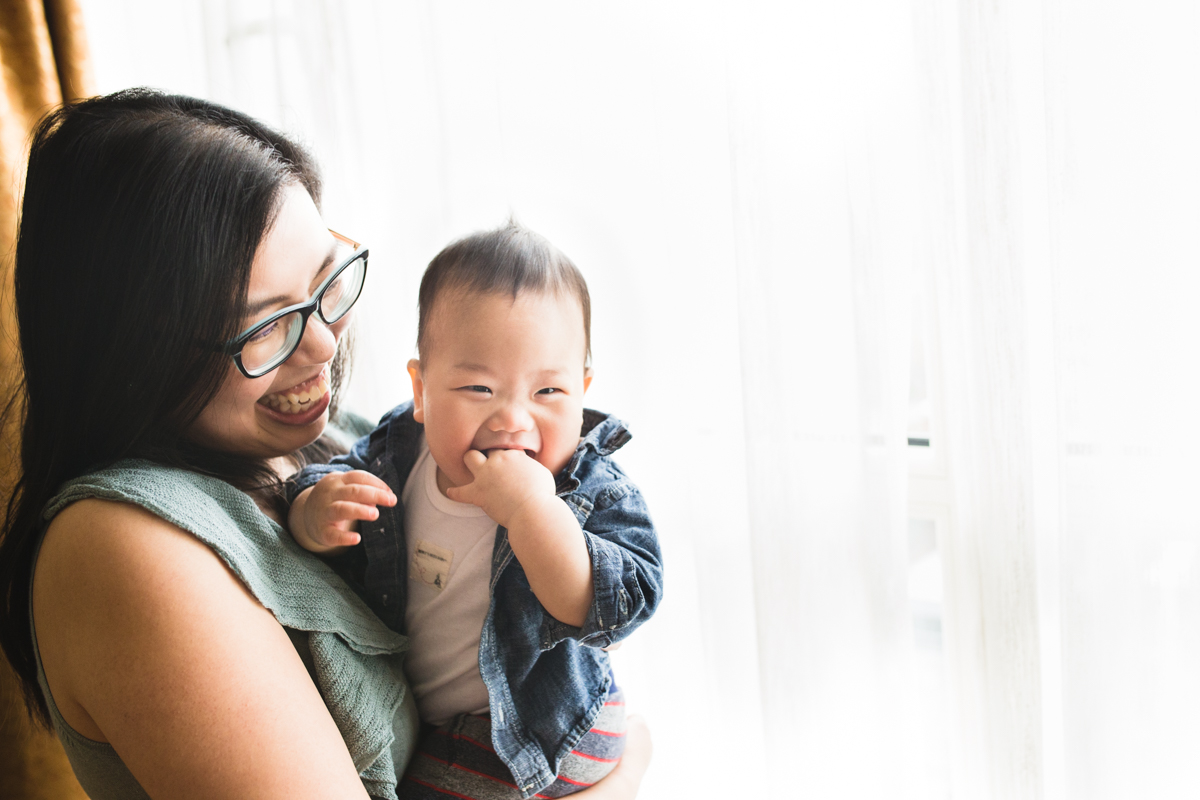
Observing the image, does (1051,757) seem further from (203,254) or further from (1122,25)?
(203,254)

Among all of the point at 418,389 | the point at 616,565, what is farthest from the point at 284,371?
the point at 616,565

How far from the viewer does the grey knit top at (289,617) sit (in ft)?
2.80

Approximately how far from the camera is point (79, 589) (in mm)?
789

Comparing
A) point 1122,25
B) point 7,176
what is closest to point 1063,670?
point 1122,25

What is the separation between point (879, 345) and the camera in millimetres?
1162

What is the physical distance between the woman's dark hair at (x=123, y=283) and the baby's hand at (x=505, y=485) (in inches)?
14.3

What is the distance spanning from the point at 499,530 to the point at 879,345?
0.67 m

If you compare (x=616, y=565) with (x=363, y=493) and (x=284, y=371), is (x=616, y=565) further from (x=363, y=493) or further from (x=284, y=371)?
(x=284, y=371)

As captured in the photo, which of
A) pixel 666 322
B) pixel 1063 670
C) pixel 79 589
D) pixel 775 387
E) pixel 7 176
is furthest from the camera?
pixel 7 176

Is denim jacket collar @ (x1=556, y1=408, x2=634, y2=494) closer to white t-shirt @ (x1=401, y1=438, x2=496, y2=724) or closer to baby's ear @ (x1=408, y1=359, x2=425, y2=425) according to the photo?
white t-shirt @ (x1=401, y1=438, x2=496, y2=724)

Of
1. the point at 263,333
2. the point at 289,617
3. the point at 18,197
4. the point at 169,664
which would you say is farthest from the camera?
the point at 18,197

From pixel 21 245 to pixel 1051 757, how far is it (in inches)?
65.0

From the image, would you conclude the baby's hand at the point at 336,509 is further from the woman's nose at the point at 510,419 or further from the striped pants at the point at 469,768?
the striped pants at the point at 469,768

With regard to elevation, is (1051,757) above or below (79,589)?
below
